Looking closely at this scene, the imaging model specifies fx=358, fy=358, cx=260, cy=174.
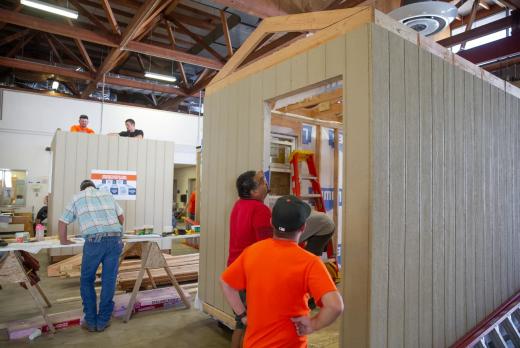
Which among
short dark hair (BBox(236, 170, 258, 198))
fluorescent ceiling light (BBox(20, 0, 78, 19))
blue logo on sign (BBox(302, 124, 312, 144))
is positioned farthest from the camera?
fluorescent ceiling light (BBox(20, 0, 78, 19))

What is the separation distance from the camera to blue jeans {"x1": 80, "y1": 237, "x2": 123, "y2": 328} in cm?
467

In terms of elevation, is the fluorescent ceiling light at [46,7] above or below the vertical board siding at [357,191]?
above

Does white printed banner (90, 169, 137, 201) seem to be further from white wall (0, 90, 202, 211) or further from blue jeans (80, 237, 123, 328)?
blue jeans (80, 237, 123, 328)

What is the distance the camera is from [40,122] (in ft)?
39.0

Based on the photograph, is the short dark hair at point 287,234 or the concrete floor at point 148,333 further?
the concrete floor at point 148,333

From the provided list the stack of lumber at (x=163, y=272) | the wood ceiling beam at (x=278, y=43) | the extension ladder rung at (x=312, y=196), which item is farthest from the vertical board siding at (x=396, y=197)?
the wood ceiling beam at (x=278, y=43)

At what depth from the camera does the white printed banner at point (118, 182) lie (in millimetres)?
8789

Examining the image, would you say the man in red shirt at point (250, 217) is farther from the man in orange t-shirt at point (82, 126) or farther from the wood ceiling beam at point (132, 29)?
the man in orange t-shirt at point (82, 126)

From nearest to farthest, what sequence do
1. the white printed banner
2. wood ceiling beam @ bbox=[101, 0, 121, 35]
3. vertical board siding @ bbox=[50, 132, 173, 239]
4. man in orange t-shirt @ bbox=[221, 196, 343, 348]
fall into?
man in orange t-shirt @ bbox=[221, 196, 343, 348] → wood ceiling beam @ bbox=[101, 0, 121, 35] → vertical board siding @ bbox=[50, 132, 173, 239] → the white printed banner

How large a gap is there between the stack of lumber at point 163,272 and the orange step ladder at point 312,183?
273 centimetres

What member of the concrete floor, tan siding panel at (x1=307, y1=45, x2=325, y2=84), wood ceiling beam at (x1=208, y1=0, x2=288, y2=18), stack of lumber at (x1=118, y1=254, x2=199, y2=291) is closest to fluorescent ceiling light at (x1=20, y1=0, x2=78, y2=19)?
wood ceiling beam at (x1=208, y1=0, x2=288, y2=18)

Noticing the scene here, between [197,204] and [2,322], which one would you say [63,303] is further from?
[197,204]

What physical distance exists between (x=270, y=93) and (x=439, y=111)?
5.64ft

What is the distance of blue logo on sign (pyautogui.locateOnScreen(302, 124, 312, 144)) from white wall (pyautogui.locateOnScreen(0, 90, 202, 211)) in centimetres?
810
